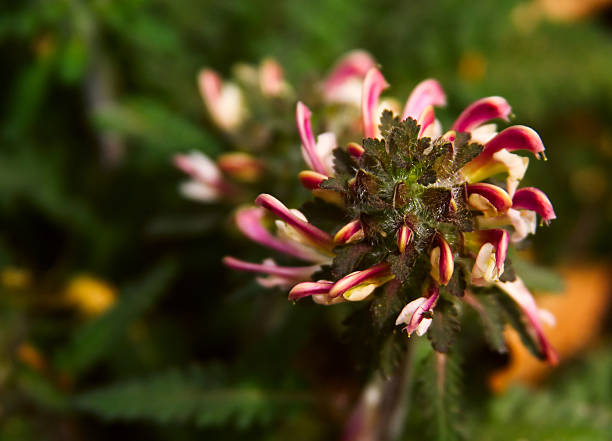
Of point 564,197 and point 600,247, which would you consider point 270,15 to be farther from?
point 600,247

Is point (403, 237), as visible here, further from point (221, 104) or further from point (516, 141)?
point (221, 104)

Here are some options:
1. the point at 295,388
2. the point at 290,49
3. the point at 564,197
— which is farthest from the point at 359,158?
the point at 564,197

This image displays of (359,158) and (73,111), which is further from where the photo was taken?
(73,111)

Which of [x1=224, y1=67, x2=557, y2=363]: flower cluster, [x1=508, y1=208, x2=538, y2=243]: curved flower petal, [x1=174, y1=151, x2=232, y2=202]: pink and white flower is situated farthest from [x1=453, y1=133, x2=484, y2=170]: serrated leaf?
[x1=174, y1=151, x2=232, y2=202]: pink and white flower

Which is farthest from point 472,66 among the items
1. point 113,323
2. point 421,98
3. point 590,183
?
point 113,323

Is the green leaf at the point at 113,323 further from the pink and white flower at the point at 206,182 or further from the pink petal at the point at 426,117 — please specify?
the pink petal at the point at 426,117

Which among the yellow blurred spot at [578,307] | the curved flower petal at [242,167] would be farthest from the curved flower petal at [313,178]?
the yellow blurred spot at [578,307]
